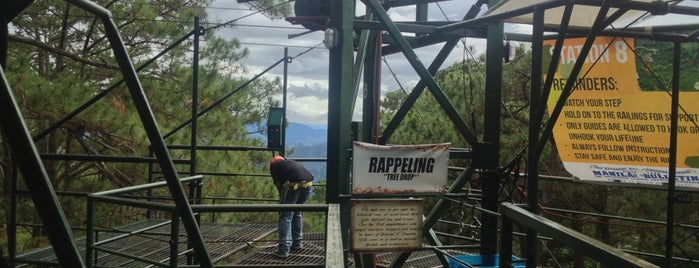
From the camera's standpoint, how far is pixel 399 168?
18.1 ft

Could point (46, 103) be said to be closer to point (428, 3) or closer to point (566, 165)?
point (428, 3)

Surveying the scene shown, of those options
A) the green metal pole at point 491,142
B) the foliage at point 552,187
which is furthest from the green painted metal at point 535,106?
the foliage at point 552,187

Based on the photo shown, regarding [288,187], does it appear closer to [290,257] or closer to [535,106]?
[290,257]

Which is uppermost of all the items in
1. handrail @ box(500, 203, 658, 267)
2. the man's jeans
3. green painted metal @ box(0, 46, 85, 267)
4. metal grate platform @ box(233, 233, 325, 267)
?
green painted metal @ box(0, 46, 85, 267)

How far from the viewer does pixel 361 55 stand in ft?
22.4

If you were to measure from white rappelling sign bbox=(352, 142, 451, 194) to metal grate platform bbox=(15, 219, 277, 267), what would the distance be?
134 cm

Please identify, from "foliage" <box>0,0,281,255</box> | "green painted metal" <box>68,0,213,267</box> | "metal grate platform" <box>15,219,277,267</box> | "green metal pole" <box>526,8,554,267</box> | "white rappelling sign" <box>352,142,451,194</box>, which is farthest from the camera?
"foliage" <box>0,0,281,255</box>

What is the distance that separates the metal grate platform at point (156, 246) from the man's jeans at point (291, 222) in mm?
472

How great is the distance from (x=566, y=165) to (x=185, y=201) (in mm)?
5789

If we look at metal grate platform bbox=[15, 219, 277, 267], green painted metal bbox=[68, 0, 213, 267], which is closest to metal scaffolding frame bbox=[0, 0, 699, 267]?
green painted metal bbox=[68, 0, 213, 267]

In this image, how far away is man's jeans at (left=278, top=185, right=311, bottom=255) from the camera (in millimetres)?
7176

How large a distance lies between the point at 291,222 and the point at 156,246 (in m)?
2.01

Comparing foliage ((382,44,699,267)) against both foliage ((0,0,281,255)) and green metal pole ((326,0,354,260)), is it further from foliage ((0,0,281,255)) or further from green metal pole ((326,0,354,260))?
green metal pole ((326,0,354,260))

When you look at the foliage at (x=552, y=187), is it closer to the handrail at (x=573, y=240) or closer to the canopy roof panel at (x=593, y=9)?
the canopy roof panel at (x=593, y=9)
